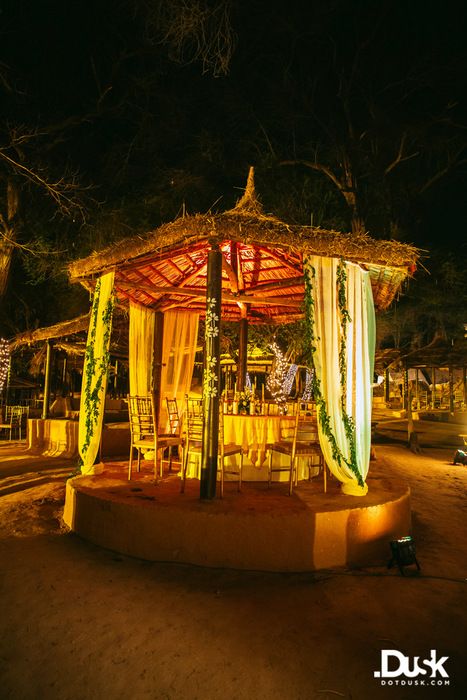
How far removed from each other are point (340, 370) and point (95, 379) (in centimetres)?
316

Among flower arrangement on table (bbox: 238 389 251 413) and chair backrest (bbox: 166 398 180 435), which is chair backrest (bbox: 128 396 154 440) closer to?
chair backrest (bbox: 166 398 180 435)

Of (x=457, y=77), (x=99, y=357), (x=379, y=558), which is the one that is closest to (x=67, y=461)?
(x=99, y=357)

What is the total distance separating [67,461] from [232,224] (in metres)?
7.51

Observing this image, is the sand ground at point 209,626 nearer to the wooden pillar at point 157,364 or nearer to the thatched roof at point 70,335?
the wooden pillar at point 157,364

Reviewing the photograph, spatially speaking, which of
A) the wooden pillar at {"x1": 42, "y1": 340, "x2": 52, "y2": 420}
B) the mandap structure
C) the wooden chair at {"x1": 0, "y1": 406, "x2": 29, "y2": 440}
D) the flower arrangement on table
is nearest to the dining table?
the flower arrangement on table

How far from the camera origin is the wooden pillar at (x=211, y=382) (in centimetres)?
467

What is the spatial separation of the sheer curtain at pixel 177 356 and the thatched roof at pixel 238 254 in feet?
1.57

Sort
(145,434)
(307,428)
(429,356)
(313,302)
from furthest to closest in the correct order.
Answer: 1. (429,356)
2. (307,428)
3. (145,434)
4. (313,302)

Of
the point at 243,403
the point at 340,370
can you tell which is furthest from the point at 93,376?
the point at 340,370

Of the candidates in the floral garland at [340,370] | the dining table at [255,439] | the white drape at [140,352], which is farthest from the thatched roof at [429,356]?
the floral garland at [340,370]

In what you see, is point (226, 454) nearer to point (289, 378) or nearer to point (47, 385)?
point (47, 385)

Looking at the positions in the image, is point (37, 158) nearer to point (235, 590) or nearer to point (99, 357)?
→ point (99, 357)

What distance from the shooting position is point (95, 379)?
5.77 meters

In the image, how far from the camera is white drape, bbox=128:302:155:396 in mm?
7691
